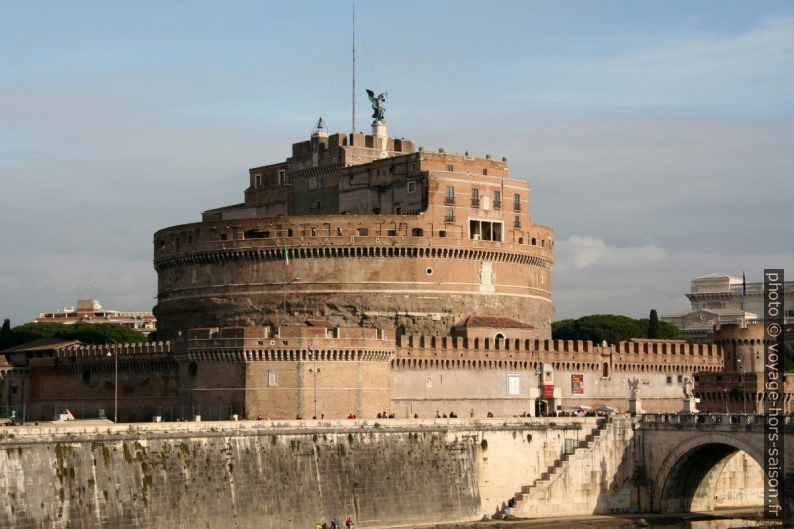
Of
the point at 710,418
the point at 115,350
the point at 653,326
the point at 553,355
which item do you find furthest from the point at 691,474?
the point at 653,326

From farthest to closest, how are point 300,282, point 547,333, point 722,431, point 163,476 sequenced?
point 547,333 → point 300,282 → point 722,431 → point 163,476

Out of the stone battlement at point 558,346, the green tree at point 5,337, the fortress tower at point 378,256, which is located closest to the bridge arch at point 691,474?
the stone battlement at point 558,346

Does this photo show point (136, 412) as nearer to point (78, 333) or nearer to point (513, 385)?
point (513, 385)

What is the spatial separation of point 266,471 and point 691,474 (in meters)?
24.4

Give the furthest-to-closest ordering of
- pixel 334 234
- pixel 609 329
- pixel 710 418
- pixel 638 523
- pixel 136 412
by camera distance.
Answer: pixel 609 329 < pixel 334 234 < pixel 136 412 < pixel 710 418 < pixel 638 523

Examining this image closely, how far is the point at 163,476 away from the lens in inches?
2731

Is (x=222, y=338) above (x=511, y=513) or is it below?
above

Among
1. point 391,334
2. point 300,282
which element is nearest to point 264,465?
point 391,334

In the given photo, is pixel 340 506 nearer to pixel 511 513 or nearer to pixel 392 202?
pixel 511 513

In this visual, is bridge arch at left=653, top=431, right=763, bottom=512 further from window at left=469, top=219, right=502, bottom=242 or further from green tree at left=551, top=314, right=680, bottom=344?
green tree at left=551, top=314, right=680, bottom=344

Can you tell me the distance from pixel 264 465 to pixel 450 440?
38.5 feet

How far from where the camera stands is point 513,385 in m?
95.4

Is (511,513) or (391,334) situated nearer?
(511,513)

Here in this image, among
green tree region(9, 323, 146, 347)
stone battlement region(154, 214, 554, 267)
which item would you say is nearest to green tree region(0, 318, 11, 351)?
green tree region(9, 323, 146, 347)
